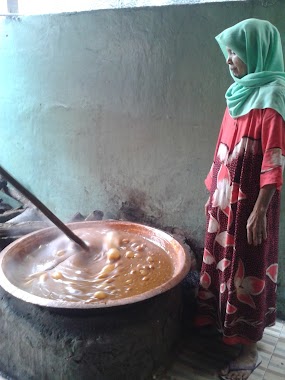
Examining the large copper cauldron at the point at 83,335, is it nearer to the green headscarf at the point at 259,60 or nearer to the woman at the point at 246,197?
the woman at the point at 246,197

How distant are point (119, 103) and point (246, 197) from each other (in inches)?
72.8

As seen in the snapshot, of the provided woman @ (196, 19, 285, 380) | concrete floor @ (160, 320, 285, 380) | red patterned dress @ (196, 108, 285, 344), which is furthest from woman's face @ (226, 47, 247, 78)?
concrete floor @ (160, 320, 285, 380)

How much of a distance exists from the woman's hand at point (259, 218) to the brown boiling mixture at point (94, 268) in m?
0.62

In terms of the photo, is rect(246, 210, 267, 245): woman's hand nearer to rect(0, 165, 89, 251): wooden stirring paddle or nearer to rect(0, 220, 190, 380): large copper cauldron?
rect(0, 220, 190, 380): large copper cauldron

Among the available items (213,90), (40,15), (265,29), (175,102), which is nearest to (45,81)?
(40,15)

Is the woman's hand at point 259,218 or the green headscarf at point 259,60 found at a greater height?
the green headscarf at point 259,60

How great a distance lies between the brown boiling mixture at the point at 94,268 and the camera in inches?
85.7

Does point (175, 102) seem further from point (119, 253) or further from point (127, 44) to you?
point (119, 253)

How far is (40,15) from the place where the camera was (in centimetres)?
381

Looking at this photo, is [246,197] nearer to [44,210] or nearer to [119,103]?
[44,210]

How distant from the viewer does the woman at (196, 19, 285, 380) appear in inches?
77.5

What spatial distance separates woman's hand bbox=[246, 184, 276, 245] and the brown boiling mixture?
0.62 m

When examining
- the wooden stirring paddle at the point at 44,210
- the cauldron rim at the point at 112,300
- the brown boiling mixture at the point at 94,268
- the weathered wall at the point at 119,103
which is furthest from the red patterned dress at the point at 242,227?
the wooden stirring paddle at the point at 44,210

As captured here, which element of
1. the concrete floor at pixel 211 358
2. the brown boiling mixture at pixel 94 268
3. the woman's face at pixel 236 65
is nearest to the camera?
the woman's face at pixel 236 65
